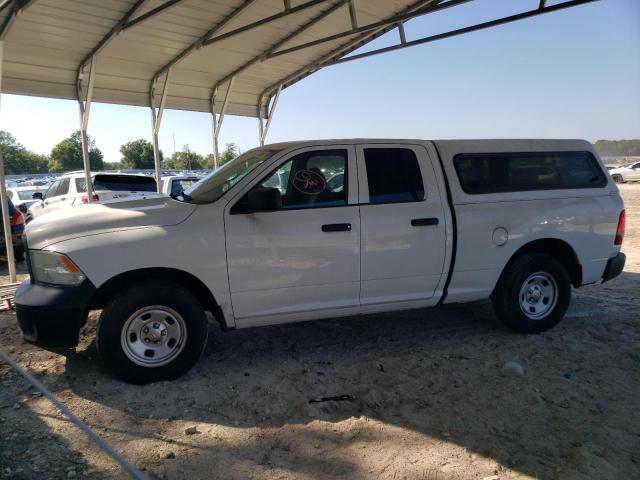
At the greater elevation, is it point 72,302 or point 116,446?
point 72,302

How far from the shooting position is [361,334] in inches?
194

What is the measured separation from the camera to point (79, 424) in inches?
124

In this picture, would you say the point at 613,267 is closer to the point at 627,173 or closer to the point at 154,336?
the point at 154,336

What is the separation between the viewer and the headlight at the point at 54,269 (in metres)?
3.47

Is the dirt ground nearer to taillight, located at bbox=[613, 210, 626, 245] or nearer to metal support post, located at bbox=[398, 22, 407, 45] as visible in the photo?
taillight, located at bbox=[613, 210, 626, 245]

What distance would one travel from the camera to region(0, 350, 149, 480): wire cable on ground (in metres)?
2.67

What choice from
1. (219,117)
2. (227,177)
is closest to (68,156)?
(219,117)

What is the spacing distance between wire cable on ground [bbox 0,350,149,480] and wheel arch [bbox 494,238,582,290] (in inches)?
146

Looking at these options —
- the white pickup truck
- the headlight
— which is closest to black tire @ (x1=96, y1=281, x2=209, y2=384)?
the white pickup truck

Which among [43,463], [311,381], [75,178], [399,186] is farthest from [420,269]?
[75,178]

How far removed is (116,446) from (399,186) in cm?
307

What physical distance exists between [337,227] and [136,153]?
87564mm

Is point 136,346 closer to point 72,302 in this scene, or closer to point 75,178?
point 72,302

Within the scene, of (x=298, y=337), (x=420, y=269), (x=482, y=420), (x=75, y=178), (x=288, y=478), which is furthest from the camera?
(x=75, y=178)
